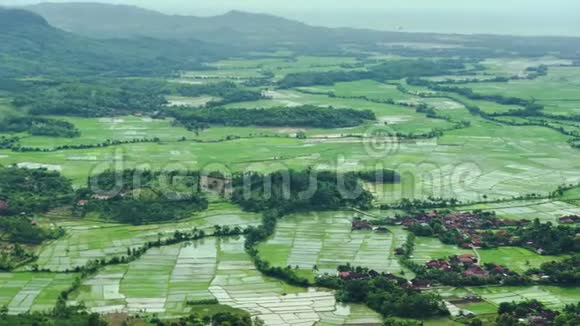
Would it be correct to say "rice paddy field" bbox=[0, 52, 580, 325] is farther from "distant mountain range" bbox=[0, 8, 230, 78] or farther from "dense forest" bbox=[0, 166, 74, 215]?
"distant mountain range" bbox=[0, 8, 230, 78]

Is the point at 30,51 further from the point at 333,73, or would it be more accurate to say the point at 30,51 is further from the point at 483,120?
the point at 483,120

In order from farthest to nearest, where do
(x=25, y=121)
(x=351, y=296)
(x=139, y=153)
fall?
1. (x=25, y=121)
2. (x=139, y=153)
3. (x=351, y=296)

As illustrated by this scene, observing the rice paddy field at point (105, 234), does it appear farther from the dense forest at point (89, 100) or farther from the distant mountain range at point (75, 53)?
the distant mountain range at point (75, 53)

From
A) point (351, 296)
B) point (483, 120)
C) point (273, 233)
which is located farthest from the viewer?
point (483, 120)

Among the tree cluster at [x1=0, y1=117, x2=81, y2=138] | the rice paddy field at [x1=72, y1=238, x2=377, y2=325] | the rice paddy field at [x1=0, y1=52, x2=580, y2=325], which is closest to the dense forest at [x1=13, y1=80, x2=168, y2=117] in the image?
the rice paddy field at [x1=0, y1=52, x2=580, y2=325]

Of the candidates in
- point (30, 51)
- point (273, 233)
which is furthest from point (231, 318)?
point (30, 51)

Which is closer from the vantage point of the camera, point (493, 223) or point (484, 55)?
point (493, 223)

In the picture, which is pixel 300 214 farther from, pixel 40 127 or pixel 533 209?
pixel 40 127
